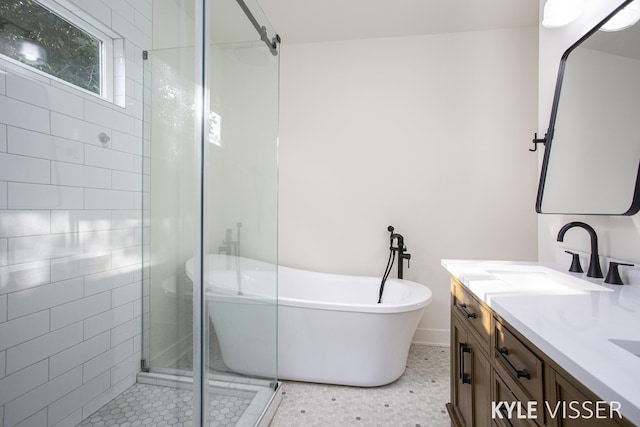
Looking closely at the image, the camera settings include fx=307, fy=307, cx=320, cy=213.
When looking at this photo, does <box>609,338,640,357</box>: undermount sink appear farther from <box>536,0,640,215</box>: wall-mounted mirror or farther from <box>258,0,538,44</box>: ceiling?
<box>258,0,538,44</box>: ceiling

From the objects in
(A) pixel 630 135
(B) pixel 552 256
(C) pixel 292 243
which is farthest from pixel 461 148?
(C) pixel 292 243

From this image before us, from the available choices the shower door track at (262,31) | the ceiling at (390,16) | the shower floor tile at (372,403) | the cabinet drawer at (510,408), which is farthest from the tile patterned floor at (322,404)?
the ceiling at (390,16)

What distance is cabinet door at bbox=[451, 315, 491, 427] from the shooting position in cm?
107

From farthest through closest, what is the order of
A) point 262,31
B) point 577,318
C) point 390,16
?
point 390,16 < point 262,31 < point 577,318

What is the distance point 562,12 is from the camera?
4.65ft

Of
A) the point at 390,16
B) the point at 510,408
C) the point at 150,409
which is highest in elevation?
the point at 390,16

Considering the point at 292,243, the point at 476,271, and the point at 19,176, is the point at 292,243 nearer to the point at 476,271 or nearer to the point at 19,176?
the point at 476,271

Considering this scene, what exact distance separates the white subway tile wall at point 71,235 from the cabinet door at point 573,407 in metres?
1.38

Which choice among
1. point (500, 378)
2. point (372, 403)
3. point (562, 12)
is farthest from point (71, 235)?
point (562, 12)

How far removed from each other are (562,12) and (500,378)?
5.29ft

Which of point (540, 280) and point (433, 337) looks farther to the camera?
point (433, 337)

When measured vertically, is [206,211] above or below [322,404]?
above

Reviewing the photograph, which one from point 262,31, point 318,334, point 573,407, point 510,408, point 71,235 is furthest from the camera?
point 318,334

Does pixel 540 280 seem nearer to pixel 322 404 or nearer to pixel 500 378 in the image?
pixel 500 378
